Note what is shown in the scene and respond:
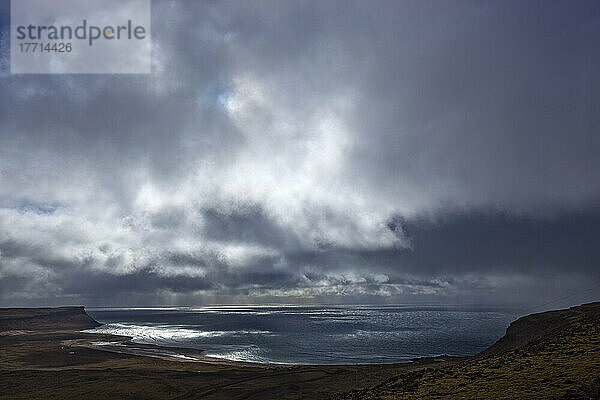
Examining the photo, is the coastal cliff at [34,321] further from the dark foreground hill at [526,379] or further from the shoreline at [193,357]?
the dark foreground hill at [526,379]

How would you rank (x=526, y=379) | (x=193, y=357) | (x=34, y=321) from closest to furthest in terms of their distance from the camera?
(x=526, y=379) → (x=193, y=357) → (x=34, y=321)

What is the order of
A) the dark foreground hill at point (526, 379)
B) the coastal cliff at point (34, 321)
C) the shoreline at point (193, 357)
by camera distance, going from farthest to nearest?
the coastal cliff at point (34, 321) < the shoreline at point (193, 357) < the dark foreground hill at point (526, 379)

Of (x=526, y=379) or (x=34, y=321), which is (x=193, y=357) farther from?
(x=34, y=321)

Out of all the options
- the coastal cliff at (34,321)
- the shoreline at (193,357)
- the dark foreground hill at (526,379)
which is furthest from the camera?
the coastal cliff at (34,321)

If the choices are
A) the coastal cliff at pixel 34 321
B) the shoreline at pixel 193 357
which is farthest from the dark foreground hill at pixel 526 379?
the coastal cliff at pixel 34 321

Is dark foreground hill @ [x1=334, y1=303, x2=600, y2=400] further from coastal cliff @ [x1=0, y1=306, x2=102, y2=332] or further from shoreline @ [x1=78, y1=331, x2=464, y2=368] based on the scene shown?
coastal cliff @ [x1=0, y1=306, x2=102, y2=332]

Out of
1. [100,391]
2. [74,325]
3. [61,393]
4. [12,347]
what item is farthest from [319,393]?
[74,325]

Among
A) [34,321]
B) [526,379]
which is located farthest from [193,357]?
[34,321]

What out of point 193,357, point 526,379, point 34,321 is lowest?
point 34,321

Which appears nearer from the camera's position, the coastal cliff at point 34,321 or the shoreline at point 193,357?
the shoreline at point 193,357

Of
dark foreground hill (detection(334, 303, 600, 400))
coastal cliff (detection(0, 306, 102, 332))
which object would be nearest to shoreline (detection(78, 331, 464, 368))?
dark foreground hill (detection(334, 303, 600, 400))

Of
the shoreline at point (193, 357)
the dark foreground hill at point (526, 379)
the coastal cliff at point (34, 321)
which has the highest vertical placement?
the dark foreground hill at point (526, 379)

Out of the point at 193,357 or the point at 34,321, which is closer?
the point at 193,357

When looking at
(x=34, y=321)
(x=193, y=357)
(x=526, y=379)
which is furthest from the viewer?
(x=34, y=321)
